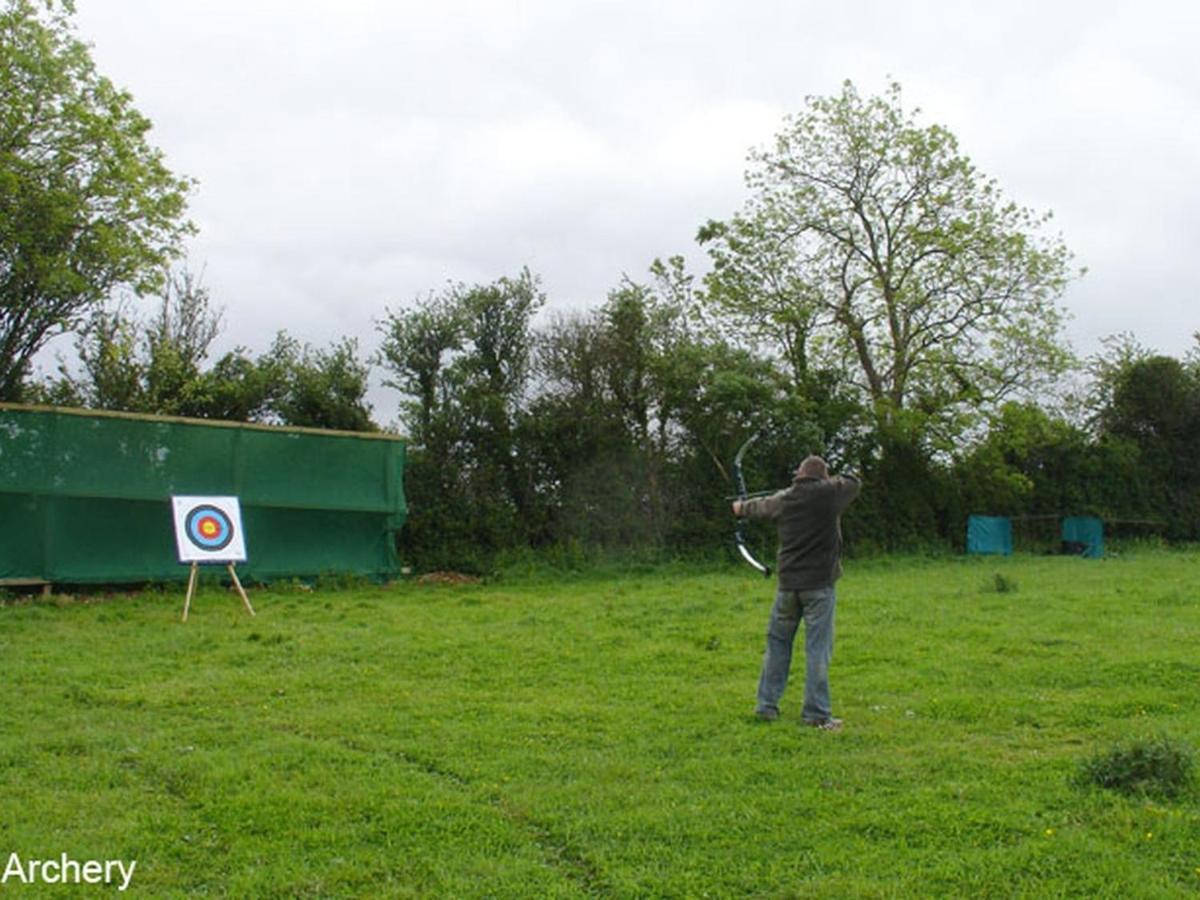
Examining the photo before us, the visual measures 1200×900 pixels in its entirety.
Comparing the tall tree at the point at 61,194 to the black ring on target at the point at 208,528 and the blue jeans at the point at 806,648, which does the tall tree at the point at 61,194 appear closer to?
the black ring on target at the point at 208,528

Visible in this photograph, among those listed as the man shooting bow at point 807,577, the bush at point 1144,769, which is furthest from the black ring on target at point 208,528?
the bush at point 1144,769

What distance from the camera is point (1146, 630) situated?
1141 cm

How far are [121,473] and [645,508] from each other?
9746 millimetres

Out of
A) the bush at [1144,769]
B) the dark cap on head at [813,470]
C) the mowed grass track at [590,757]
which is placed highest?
the dark cap on head at [813,470]

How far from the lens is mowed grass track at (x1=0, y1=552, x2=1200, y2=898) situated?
4.94 metres

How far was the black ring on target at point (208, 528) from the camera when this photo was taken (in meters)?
15.0

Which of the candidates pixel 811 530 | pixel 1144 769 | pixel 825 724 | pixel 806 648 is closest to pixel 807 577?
pixel 811 530

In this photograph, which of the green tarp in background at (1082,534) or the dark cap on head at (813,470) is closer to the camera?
the dark cap on head at (813,470)

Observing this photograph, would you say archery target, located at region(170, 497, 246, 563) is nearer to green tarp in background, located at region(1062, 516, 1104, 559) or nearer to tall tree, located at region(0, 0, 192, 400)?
tall tree, located at region(0, 0, 192, 400)

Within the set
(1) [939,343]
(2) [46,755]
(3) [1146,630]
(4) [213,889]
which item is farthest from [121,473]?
(1) [939,343]

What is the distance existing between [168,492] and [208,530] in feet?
5.30

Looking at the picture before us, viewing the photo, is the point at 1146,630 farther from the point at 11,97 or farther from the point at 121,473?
the point at 11,97

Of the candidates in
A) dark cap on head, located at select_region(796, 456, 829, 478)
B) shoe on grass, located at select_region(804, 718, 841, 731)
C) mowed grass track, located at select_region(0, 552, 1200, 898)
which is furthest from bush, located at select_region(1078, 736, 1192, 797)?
dark cap on head, located at select_region(796, 456, 829, 478)

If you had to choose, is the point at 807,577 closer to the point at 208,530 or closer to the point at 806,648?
the point at 806,648
